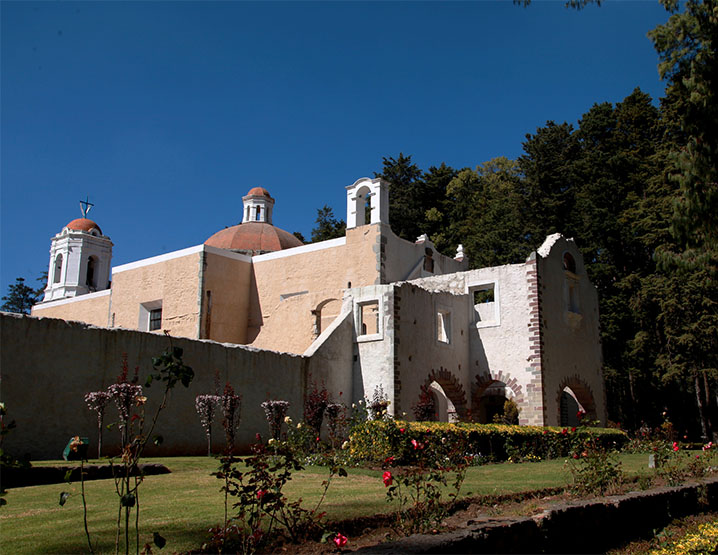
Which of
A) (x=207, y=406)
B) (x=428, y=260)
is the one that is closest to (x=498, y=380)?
(x=428, y=260)

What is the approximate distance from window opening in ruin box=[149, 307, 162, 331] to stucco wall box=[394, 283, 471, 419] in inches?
481

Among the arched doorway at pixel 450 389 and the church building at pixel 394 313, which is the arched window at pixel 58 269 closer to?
the church building at pixel 394 313

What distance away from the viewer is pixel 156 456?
1234 cm

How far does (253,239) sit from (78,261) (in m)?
11.9

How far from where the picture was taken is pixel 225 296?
2538 centimetres

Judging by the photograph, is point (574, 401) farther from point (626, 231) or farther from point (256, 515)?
point (256, 515)

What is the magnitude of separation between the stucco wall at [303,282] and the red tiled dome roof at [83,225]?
16.4m

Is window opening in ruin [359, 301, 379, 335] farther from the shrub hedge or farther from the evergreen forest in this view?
the evergreen forest

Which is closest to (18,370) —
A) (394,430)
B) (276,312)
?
(394,430)

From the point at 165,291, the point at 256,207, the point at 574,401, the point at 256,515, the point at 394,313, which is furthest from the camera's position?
the point at 256,207

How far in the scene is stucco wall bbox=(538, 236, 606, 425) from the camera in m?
20.4

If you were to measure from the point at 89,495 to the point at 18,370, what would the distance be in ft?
14.7

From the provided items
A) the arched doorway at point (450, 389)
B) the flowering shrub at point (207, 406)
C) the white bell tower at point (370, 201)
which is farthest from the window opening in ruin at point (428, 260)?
the flowering shrub at point (207, 406)

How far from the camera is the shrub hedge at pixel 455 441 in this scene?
11.0 metres
